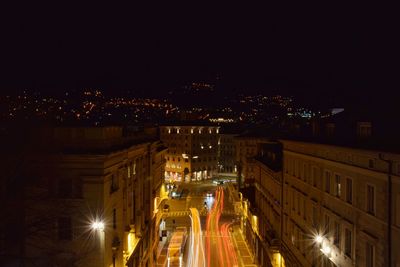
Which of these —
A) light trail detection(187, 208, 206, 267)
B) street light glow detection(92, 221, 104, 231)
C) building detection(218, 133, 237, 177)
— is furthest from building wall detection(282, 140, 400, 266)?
building detection(218, 133, 237, 177)

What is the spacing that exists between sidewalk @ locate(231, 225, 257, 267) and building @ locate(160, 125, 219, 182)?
7212 centimetres

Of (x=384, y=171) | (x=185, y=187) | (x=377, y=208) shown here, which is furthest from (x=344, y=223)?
(x=185, y=187)

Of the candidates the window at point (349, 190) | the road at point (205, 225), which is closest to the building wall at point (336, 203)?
the window at point (349, 190)

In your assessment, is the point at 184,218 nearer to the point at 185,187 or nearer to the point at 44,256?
the point at 185,187

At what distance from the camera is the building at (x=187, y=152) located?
148 meters

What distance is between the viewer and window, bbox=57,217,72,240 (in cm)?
2703

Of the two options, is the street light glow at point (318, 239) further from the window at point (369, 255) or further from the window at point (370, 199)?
the window at point (370, 199)

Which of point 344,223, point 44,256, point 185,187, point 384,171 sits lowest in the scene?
point 185,187

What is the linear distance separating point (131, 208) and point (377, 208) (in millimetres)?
23061

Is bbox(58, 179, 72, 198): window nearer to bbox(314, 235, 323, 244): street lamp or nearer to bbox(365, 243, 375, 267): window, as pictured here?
bbox(314, 235, 323, 244): street lamp

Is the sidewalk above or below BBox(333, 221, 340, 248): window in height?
below

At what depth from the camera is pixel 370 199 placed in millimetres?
20312

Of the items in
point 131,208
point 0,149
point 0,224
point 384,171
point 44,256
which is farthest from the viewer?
point 131,208

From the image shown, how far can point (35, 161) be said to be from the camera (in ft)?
75.3
